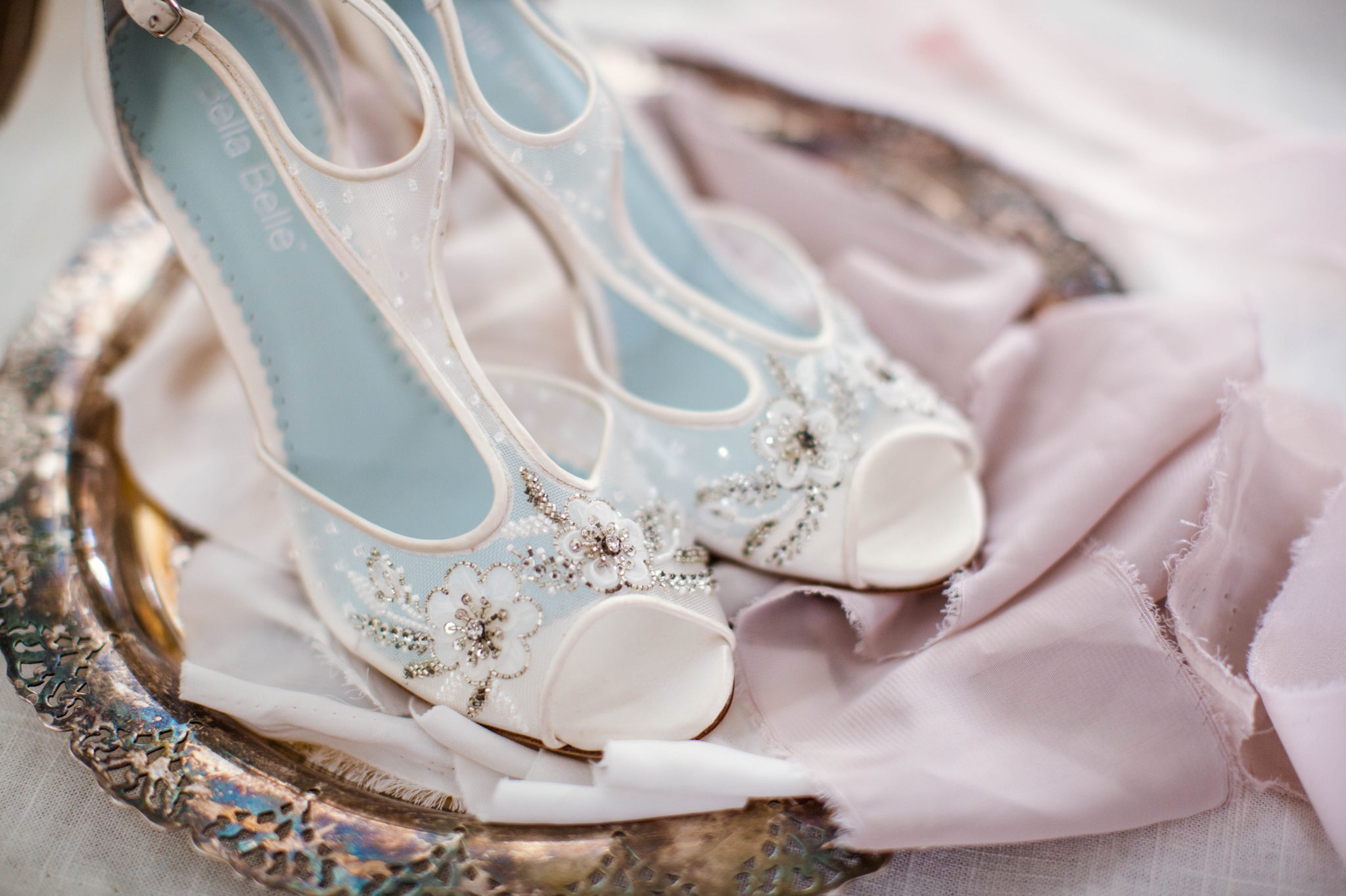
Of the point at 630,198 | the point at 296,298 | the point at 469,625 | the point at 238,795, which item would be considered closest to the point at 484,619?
the point at 469,625

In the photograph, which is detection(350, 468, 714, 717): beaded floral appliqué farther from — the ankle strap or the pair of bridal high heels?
the ankle strap

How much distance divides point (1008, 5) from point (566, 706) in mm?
1137

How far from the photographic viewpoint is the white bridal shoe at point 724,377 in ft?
2.00

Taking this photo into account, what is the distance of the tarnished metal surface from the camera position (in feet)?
1.62

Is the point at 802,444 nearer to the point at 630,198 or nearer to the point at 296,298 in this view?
the point at 630,198

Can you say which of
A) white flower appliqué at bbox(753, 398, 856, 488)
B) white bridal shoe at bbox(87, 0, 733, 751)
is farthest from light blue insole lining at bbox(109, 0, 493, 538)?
white flower appliqué at bbox(753, 398, 856, 488)

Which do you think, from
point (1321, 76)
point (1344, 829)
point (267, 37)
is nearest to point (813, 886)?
point (1344, 829)

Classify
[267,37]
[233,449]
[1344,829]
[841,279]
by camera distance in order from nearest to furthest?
[1344,829] → [267,37] → [233,449] → [841,279]

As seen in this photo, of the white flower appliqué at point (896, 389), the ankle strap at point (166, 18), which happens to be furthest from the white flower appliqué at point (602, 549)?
the ankle strap at point (166, 18)

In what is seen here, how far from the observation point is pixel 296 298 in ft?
2.13

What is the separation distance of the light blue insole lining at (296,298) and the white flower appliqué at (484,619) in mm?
100

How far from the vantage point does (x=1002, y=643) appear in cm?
56

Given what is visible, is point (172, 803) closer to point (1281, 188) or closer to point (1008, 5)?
point (1281, 188)

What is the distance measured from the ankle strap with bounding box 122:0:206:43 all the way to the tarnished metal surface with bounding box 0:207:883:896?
1.25 ft
